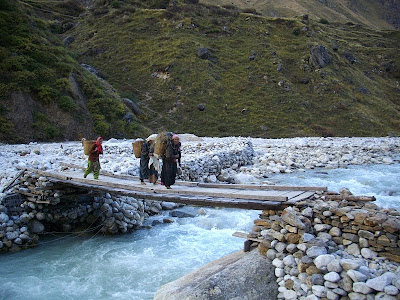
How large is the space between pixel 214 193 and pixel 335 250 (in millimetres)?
2701

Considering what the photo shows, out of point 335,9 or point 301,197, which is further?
point 335,9

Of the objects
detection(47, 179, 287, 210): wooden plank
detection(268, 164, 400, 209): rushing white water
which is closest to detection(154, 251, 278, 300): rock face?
detection(47, 179, 287, 210): wooden plank

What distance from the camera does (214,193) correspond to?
22.7 feet

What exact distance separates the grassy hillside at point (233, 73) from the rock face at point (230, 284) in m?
31.6

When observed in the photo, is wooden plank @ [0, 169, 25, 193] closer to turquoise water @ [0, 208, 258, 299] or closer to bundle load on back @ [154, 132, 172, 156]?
turquoise water @ [0, 208, 258, 299]

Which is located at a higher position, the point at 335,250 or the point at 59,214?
the point at 335,250

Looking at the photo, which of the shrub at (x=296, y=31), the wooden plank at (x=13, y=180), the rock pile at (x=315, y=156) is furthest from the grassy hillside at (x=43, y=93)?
the shrub at (x=296, y=31)

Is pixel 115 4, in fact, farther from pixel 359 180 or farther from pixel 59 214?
pixel 59 214

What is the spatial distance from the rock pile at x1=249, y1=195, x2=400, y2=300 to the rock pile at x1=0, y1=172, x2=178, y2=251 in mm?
5975

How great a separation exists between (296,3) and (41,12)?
8113 centimetres

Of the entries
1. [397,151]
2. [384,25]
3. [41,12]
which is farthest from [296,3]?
[397,151]

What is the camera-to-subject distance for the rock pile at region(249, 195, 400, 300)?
436 cm

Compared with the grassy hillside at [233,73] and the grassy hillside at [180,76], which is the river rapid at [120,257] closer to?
the grassy hillside at [180,76]

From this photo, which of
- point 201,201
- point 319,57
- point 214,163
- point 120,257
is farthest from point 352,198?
point 319,57
